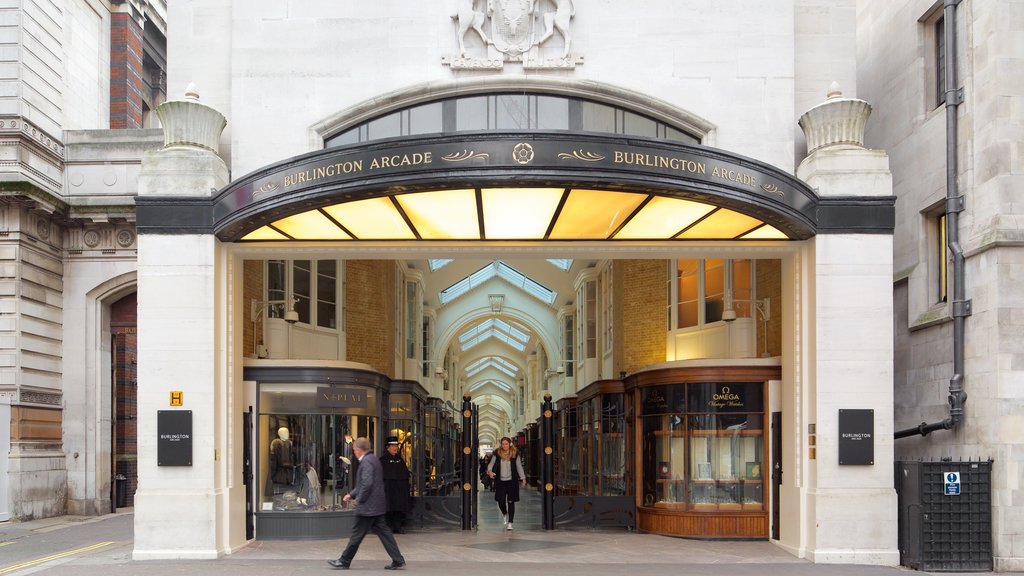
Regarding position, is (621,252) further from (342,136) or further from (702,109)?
(342,136)

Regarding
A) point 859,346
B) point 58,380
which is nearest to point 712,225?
point 859,346

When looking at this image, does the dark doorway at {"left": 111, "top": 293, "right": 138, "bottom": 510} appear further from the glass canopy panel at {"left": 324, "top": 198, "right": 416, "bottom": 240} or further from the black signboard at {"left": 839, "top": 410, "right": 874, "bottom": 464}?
the black signboard at {"left": 839, "top": 410, "right": 874, "bottom": 464}

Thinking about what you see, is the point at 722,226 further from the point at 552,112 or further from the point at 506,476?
the point at 506,476

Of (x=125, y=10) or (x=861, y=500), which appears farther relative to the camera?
(x=125, y=10)

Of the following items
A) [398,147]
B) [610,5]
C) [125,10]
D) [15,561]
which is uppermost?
[125,10]

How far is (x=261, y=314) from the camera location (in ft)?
60.6

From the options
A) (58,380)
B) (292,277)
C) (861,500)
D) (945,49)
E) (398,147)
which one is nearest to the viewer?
(398,147)

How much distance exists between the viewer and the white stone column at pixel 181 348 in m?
14.3

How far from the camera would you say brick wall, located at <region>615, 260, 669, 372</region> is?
21.5 m

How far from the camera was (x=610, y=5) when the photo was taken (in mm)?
16109

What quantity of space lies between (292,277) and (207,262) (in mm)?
4703

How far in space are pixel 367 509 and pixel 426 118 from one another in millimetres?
6400

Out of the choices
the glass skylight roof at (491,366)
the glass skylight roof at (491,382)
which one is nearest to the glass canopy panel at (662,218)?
the glass skylight roof at (491,366)

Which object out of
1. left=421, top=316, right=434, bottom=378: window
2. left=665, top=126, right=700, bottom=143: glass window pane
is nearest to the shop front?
left=665, top=126, right=700, bottom=143: glass window pane
